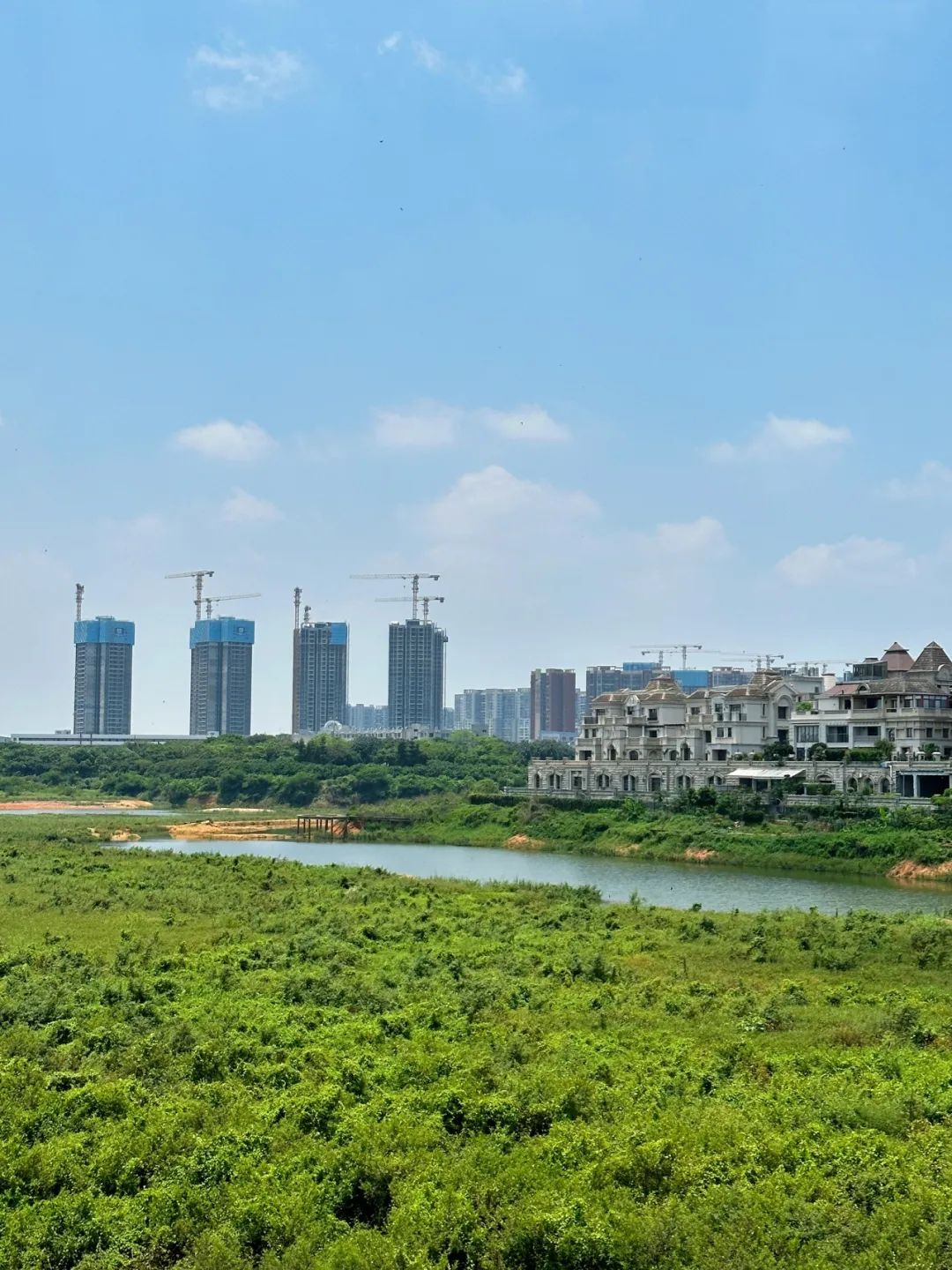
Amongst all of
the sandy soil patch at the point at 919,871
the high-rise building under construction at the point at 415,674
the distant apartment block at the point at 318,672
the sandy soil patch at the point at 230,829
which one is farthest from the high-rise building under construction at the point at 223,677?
the sandy soil patch at the point at 919,871

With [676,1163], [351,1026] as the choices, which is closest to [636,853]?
[351,1026]

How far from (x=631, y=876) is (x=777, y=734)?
22.6 metres

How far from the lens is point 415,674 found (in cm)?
17888

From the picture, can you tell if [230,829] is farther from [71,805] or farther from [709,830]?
[709,830]

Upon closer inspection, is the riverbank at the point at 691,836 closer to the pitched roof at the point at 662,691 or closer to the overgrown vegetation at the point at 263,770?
the pitched roof at the point at 662,691

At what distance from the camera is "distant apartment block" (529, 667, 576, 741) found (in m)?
184

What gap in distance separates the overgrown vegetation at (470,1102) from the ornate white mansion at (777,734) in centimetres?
3336

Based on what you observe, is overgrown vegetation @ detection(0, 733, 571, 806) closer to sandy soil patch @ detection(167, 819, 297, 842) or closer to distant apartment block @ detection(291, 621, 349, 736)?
sandy soil patch @ detection(167, 819, 297, 842)

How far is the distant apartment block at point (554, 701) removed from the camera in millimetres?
184500

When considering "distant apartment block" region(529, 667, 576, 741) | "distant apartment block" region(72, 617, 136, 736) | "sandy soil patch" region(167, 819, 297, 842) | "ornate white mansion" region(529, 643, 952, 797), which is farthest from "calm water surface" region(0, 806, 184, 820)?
"distant apartment block" region(529, 667, 576, 741)

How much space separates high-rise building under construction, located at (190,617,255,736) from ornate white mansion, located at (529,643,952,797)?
355 ft

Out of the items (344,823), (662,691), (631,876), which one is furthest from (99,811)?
(631,876)

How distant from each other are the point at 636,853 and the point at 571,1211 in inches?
1655

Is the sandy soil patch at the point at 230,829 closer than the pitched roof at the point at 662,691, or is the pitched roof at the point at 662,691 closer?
the sandy soil patch at the point at 230,829
